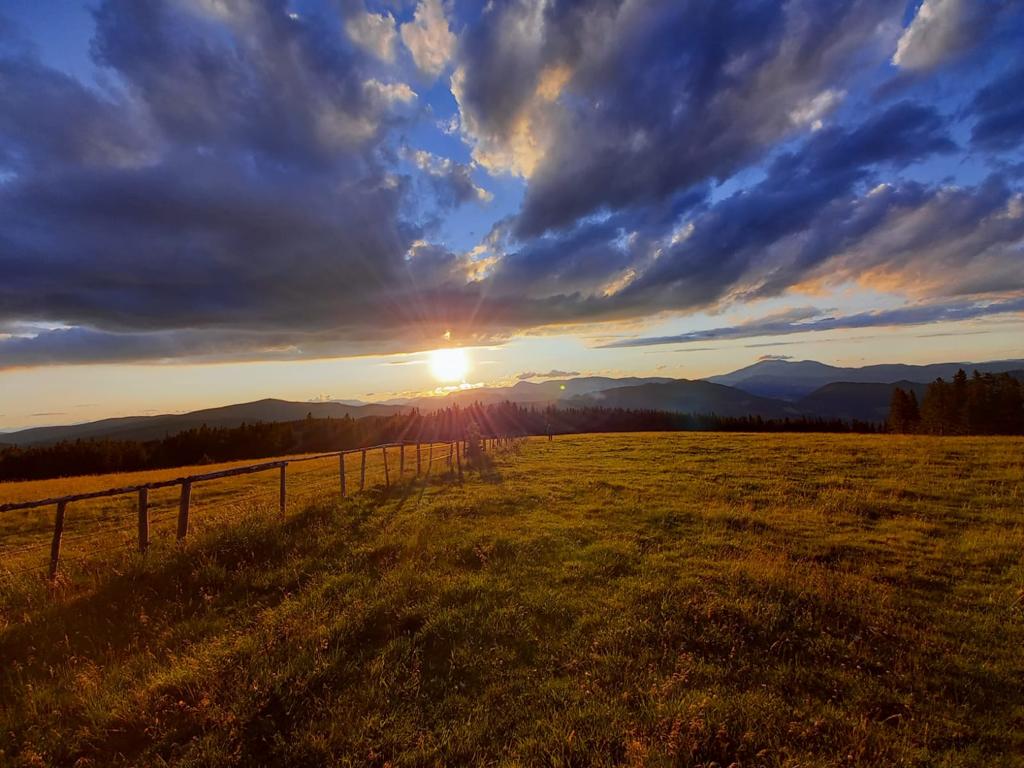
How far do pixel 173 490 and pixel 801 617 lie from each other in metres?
37.4

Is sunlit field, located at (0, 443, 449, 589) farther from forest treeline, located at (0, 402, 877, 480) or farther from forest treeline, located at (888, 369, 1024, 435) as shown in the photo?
forest treeline, located at (888, 369, 1024, 435)

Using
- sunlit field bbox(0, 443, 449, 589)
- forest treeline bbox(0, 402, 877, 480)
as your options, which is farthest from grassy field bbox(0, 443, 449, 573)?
forest treeline bbox(0, 402, 877, 480)

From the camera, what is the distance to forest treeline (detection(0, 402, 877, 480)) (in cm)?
8938

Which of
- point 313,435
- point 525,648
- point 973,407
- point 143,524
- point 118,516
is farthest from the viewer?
point 313,435

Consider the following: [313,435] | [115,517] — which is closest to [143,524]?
[115,517]

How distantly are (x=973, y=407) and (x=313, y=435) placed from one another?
468ft

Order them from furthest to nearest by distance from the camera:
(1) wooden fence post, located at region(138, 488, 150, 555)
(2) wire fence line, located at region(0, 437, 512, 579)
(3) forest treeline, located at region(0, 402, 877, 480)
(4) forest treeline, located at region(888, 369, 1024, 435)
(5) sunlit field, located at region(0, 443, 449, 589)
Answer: (3) forest treeline, located at region(0, 402, 877, 480) → (4) forest treeline, located at region(888, 369, 1024, 435) → (5) sunlit field, located at region(0, 443, 449, 589) → (2) wire fence line, located at region(0, 437, 512, 579) → (1) wooden fence post, located at region(138, 488, 150, 555)

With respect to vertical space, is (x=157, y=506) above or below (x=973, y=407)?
below

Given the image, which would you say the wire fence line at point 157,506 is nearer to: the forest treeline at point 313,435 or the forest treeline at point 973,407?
the forest treeline at point 313,435

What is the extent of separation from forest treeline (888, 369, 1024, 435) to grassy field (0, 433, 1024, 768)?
7441cm

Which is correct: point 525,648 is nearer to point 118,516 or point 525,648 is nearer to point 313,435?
point 118,516

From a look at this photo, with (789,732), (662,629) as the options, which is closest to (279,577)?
(662,629)

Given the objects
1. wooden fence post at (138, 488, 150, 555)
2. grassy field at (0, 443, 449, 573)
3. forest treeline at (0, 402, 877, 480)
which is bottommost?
forest treeline at (0, 402, 877, 480)

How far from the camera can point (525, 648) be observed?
7.34m
